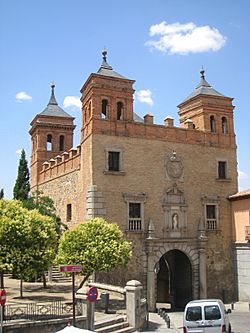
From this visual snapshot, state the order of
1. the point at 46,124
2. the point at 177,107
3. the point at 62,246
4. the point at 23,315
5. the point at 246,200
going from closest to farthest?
the point at 23,315 < the point at 62,246 < the point at 246,200 < the point at 177,107 < the point at 46,124

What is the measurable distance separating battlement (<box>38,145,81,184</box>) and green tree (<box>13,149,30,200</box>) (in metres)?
5.85

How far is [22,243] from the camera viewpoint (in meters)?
16.4

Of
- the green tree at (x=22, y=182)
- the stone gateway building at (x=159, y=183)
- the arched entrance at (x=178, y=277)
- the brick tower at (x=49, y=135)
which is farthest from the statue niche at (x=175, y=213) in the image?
the green tree at (x=22, y=182)

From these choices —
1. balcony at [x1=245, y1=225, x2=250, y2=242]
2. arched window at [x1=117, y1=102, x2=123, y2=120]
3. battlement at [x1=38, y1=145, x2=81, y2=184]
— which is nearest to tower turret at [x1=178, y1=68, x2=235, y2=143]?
arched window at [x1=117, y1=102, x2=123, y2=120]

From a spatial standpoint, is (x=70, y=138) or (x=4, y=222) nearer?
(x=4, y=222)

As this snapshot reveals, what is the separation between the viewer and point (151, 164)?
26.6 meters

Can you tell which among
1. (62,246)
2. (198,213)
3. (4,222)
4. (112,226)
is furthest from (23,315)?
(198,213)

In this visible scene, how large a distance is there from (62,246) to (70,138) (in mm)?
22282

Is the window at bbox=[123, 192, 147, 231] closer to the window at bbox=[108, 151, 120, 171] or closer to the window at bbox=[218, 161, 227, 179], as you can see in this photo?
the window at bbox=[108, 151, 120, 171]

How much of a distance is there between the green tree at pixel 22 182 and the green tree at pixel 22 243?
24.5 m

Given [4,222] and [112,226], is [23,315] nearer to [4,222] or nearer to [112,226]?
[4,222]

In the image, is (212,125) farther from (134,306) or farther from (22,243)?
(22,243)

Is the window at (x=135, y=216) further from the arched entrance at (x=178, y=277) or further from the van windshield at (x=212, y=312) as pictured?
the van windshield at (x=212, y=312)

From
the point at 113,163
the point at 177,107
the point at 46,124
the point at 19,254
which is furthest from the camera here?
the point at 46,124
